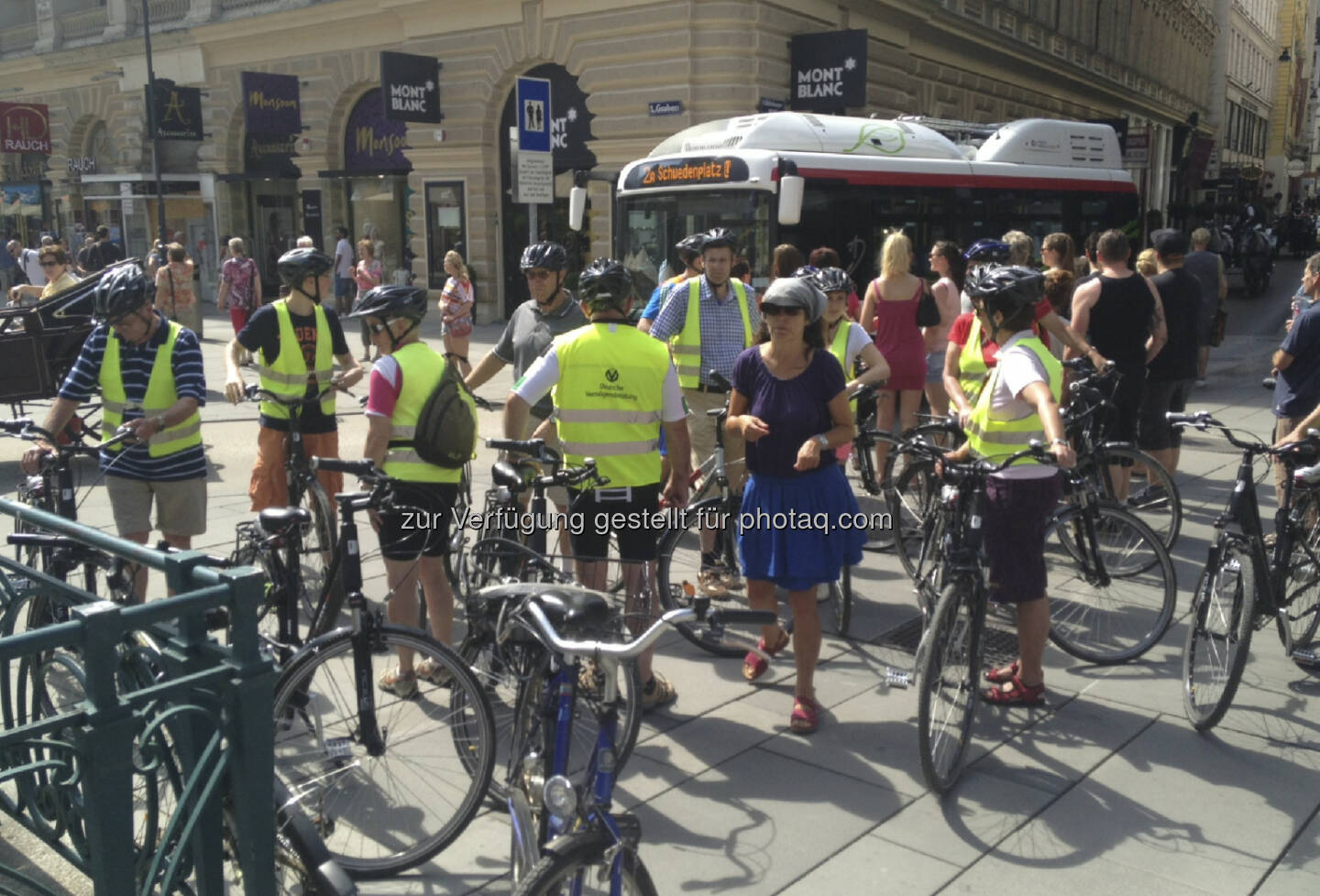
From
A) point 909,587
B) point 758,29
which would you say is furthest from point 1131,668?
point 758,29

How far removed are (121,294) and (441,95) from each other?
18.3 metres

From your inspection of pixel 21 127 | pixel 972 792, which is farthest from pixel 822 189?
pixel 21 127

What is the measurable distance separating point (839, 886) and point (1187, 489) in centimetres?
658

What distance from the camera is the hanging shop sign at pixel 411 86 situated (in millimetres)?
20734

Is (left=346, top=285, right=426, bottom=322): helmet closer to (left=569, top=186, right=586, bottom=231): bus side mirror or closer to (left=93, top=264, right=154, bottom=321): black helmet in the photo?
(left=93, top=264, right=154, bottom=321): black helmet

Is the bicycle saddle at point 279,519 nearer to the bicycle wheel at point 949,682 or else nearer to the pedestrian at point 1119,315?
the bicycle wheel at point 949,682

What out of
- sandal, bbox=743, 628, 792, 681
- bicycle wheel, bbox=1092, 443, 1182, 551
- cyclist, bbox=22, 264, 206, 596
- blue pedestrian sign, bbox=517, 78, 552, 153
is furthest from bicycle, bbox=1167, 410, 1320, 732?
blue pedestrian sign, bbox=517, 78, 552, 153

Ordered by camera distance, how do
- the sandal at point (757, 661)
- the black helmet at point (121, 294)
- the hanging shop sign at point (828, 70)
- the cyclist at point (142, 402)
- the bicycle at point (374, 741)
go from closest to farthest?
the bicycle at point (374, 741) < the black helmet at point (121, 294) < the cyclist at point (142, 402) < the sandal at point (757, 661) < the hanging shop sign at point (828, 70)

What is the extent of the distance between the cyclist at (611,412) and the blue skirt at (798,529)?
16.1 inches

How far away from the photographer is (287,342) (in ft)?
19.0

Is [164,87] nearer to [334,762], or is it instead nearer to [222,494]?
[222,494]

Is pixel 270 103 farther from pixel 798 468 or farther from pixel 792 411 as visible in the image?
pixel 798 468

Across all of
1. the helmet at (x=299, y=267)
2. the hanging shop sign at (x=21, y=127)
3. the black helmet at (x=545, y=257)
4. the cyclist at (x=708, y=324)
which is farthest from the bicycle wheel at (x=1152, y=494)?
the hanging shop sign at (x=21, y=127)

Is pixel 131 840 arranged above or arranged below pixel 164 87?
below
